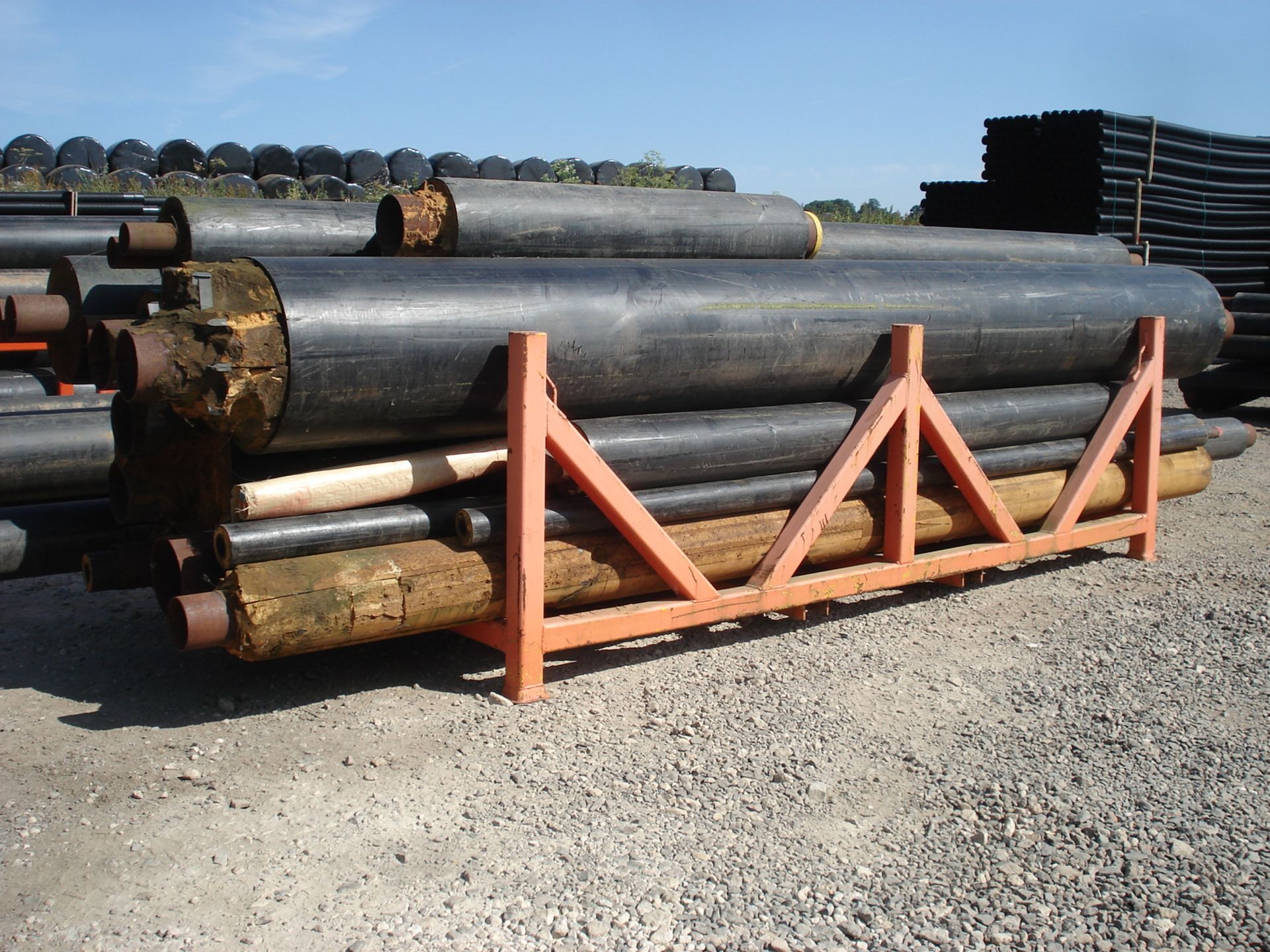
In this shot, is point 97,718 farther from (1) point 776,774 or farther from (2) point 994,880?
(2) point 994,880

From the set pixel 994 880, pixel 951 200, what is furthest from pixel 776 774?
pixel 951 200

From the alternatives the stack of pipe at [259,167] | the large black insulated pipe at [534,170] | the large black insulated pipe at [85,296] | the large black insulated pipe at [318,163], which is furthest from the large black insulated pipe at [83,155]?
the large black insulated pipe at [85,296]

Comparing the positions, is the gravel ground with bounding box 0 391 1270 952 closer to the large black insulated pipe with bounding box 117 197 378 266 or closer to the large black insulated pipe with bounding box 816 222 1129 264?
the large black insulated pipe with bounding box 117 197 378 266

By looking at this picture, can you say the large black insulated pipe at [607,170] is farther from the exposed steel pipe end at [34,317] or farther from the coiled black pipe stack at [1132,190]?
the exposed steel pipe end at [34,317]

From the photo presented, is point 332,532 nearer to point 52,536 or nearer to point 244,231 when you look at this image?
point 244,231

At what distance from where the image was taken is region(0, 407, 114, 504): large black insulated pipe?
503 cm

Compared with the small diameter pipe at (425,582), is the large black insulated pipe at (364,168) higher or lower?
higher

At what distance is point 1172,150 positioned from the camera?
43.9 feet

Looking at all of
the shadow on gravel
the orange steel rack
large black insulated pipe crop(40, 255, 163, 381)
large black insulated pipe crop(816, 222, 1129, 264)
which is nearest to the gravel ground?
the shadow on gravel

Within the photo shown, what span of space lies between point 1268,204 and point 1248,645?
1180 centimetres

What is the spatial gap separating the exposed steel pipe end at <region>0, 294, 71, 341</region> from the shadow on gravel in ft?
4.27

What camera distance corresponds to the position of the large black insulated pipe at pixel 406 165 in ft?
57.6

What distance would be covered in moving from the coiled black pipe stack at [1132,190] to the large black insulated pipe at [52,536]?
424 inches

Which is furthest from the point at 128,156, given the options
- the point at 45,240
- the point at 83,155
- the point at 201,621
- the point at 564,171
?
the point at 201,621
